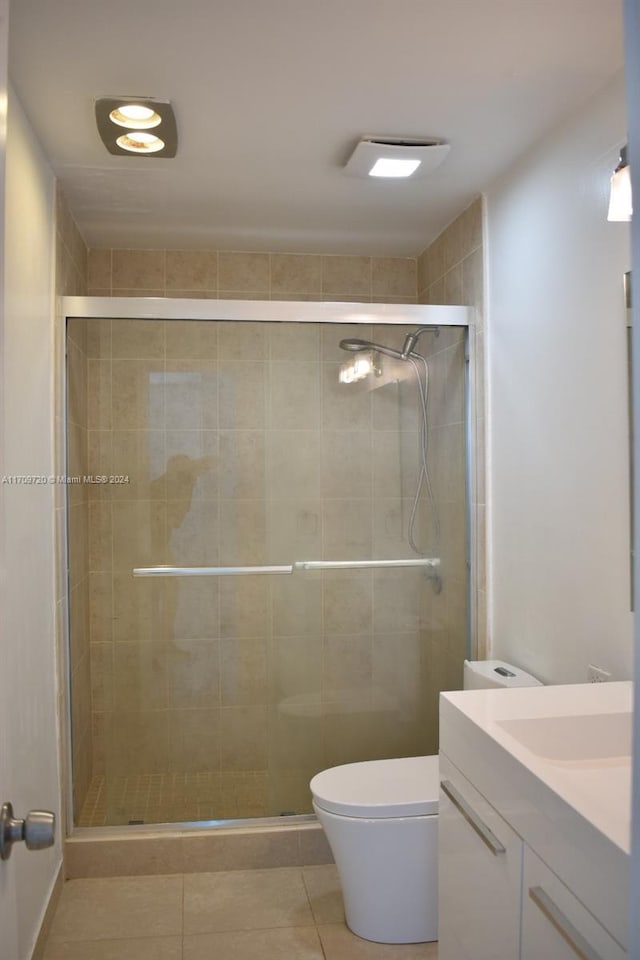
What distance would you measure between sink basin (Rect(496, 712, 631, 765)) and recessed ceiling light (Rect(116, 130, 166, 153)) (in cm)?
189

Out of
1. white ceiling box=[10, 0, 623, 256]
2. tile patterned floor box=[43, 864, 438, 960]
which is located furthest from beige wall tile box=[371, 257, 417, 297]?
tile patterned floor box=[43, 864, 438, 960]

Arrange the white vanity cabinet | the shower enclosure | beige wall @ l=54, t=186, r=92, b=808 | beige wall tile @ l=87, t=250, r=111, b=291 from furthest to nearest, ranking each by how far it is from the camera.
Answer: beige wall tile @ l=87, t=250, r=111, b=291, the shower enclosure, beige wall @ l=54, t=186, r=92, b=808, the white vanity cabinet

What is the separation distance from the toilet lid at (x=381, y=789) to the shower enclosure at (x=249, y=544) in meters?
0.40

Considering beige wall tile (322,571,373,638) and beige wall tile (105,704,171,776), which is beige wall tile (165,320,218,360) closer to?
beige wall tile (322,571,373,638)

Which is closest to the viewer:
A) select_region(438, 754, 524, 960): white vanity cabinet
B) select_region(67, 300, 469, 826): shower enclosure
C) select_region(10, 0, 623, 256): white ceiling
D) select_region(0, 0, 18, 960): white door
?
select_region(0, 0, 18, 960): white door

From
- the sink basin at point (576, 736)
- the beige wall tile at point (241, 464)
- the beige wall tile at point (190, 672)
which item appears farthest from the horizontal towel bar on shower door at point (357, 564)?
the sink basin at point (576, 736)

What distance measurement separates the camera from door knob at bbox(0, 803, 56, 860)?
82 centimetres

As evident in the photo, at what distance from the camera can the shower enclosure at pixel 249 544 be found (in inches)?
105

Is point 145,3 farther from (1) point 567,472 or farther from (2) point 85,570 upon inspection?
(2) point 85,570

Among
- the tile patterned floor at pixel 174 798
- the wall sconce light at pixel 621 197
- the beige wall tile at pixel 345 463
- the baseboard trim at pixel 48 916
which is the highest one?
the wall sconce light at pixel 621 197

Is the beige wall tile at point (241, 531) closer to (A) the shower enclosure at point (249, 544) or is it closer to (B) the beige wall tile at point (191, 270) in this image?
(A) the shower enclosure at point (249, 544)

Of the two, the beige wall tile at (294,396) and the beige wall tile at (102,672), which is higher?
the beige wall tile at (294,396)

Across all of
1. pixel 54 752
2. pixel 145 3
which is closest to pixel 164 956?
pixel 54 752

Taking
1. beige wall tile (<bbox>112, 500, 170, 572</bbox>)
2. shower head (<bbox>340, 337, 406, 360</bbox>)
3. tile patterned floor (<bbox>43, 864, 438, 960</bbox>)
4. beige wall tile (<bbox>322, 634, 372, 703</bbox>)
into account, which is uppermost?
shower head (<bbox>340, 337, 406, 360</bbox>)
